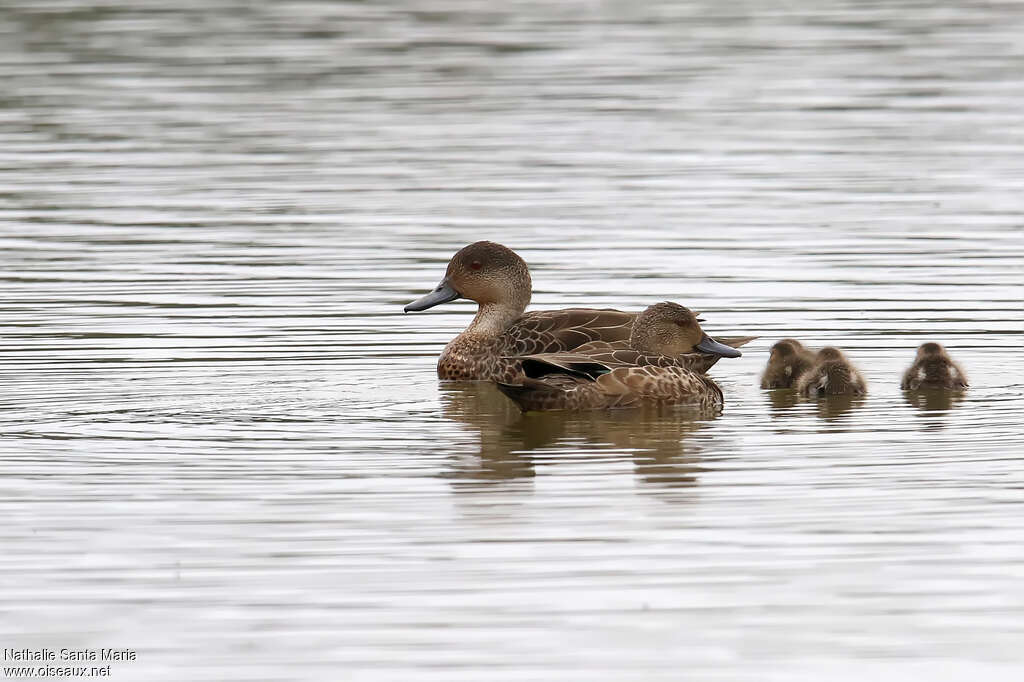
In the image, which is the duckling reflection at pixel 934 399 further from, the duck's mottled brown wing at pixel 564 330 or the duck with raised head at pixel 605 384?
the duck's mottled brown wing at pixel 564 330

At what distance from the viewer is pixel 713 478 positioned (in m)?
8.95

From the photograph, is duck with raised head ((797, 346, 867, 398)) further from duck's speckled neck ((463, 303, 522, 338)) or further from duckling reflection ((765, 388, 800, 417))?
duck's speckled neck ((463, 303, 522, 338))

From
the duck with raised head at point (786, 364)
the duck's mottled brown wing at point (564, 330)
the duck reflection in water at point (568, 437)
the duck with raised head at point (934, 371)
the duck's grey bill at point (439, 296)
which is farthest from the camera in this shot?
the duck's grey bill at point (439, 296)

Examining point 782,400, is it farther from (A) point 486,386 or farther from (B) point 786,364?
(A) point 486,386

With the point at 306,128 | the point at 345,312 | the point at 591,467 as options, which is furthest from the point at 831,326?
the point at 306,128

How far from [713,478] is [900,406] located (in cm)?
222

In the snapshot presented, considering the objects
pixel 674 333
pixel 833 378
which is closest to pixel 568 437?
pixel 674 333

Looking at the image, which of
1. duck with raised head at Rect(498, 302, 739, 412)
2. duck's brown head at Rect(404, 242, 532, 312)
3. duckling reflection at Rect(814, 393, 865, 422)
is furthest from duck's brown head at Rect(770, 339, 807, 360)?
duck's brown head at Rect(404, 242, 532, 312)

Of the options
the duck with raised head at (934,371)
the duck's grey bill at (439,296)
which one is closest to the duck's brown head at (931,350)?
the duck with raised head at (934,371)

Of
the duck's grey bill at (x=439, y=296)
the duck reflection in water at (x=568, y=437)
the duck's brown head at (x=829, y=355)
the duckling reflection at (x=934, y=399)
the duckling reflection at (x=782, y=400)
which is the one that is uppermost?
the duck's grey bill at (x=439, y=296)

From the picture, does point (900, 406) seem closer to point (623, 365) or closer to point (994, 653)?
point (623, 365)

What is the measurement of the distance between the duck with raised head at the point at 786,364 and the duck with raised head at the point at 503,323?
392 mm

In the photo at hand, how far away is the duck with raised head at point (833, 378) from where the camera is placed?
435 inches

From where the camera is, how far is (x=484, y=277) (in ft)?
42.3
